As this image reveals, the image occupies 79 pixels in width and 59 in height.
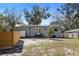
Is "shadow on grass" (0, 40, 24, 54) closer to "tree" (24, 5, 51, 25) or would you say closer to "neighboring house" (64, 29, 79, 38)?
"tree" (24, 5, 51, 25)

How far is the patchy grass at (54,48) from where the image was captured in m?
10.4

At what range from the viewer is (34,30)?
10672mm

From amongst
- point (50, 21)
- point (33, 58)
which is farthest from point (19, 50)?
point (50, 21)

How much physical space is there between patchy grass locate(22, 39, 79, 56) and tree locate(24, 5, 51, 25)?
702 millimetres

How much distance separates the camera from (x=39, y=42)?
10.6 m

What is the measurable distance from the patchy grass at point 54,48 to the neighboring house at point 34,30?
0.83 feet

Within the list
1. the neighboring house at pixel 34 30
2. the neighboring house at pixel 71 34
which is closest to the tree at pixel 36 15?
the neighboring house at pixel 34 30

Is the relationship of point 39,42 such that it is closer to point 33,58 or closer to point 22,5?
point 33,58

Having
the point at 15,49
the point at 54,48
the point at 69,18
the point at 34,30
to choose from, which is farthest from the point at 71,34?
the point at 15,49

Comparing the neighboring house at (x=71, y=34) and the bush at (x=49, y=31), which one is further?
the neighboring house at (x=71, y=34)

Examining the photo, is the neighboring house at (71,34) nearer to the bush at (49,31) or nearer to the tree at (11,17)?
the bush at (49,31)

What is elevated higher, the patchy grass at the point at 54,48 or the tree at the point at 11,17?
the tree at the point at 11,17

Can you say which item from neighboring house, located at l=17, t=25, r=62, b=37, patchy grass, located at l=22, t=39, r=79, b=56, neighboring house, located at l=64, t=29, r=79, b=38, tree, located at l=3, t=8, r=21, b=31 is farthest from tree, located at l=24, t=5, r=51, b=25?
neighboring house, located at l=64, t=29, r=79, b=38

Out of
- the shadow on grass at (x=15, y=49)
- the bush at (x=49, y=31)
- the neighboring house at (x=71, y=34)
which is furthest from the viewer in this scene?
the neighboring house at (x=71, y=34)
